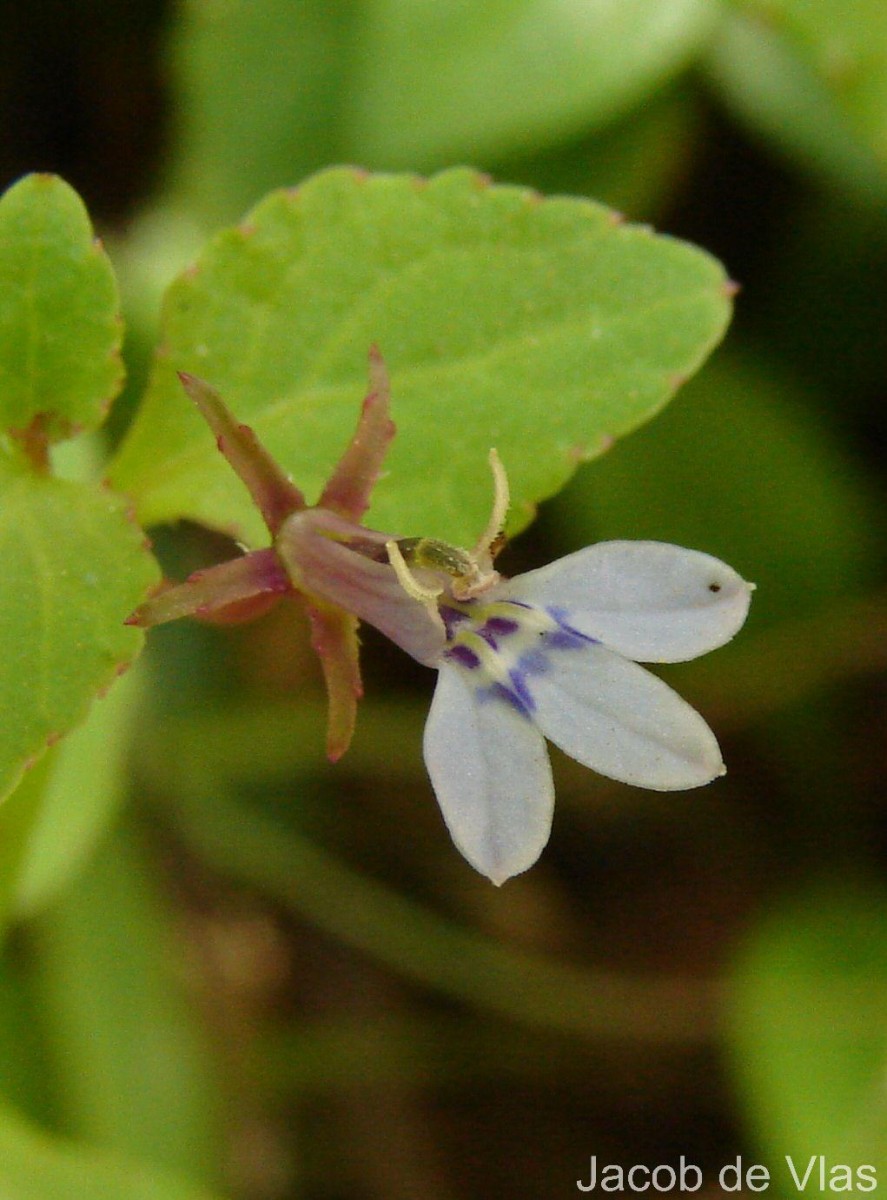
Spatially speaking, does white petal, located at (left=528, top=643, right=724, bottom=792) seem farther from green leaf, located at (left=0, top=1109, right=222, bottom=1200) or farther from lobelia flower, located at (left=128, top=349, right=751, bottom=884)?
green leaf, located at (left=0, top=1109, right=222, bottom=1200)

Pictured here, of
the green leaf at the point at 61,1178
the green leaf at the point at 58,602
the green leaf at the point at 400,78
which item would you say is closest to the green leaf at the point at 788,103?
the green leaf at the point at 400,78

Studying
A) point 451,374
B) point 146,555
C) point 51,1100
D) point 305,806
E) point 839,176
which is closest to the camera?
point 146,555

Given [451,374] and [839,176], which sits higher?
[839,176]

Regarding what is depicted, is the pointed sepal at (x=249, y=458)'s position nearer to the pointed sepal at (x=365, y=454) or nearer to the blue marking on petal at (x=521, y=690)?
the pointed sepal at (x=365, y=454)

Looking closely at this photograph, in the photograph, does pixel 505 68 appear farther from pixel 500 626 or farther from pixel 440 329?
pixel 500 626

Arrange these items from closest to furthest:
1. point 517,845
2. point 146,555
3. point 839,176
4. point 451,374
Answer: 1. point 517,845
2. point 146,555
3. point 451,374
4. point 839,176

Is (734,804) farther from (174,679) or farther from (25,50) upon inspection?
(25,50)

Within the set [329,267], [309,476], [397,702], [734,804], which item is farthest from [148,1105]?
[329,267]
